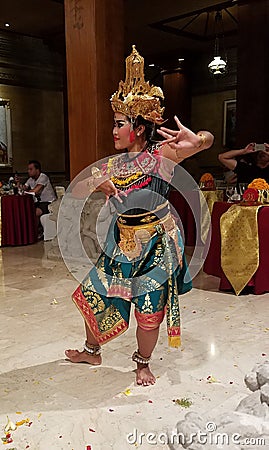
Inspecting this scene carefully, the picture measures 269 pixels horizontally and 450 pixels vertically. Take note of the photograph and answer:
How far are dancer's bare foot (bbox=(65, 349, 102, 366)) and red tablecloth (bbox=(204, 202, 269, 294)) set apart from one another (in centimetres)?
171

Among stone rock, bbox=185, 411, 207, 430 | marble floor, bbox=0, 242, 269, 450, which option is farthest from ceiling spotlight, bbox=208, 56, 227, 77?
stone rock, bbox=185, 411, 207, 430

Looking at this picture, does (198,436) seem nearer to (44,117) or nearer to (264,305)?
(264,305)

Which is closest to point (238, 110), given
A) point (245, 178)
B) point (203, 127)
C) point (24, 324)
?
point (245, 178)

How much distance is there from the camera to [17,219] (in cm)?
628

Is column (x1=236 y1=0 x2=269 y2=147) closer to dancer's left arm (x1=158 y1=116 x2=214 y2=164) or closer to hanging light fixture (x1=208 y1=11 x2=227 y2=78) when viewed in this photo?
hanging light fixture (x1=208 y1=11 x2=227 y2=78)

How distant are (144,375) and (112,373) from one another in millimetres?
200

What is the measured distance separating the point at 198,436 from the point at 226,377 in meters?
1.26

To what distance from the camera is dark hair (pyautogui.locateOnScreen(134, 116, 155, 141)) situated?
2.13 m

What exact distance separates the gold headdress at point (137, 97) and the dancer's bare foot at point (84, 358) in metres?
1.20

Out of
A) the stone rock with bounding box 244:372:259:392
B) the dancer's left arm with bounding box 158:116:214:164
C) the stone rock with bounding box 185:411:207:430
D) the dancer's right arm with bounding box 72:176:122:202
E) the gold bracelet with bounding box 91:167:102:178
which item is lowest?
the stone rock with bounding box 244:372:259:392

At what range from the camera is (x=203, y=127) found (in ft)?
39.0

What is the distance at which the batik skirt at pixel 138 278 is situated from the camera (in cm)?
213

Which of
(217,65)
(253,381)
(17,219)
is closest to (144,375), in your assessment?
(253,381)

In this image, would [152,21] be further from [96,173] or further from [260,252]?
[96,173]
